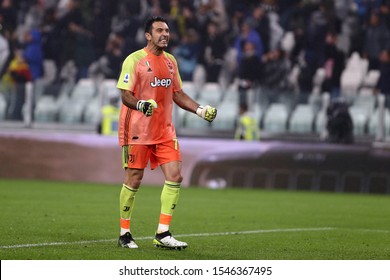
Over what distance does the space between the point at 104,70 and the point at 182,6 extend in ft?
7.90

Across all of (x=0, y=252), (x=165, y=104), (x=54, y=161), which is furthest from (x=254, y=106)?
(x=0, y=252)

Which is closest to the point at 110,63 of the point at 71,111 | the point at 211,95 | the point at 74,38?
the point at 74,38

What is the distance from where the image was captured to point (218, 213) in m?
15.0

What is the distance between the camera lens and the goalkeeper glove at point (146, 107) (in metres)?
9.31

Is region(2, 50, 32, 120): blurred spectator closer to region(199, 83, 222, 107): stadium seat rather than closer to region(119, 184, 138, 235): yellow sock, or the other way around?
region(199, 83, 222, 107): stadium seat

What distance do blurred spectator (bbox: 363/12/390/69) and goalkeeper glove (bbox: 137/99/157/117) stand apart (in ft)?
44.0

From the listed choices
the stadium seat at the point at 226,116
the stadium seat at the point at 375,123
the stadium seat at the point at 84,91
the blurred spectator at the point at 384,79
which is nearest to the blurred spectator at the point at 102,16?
the stadium seat at the point at 84,91

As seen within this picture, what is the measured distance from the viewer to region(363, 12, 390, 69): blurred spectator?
22203 mm

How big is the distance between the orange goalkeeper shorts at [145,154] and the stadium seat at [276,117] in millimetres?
11403

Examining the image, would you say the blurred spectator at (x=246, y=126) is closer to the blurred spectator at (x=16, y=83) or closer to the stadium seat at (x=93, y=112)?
the stadium seat at (x=93, y=112)

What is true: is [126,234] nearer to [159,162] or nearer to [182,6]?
[159,162]

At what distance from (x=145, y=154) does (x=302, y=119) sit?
11.5 m

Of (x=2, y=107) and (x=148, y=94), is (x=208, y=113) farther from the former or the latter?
(x=2, y=107)

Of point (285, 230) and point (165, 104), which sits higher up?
point (165, 104)
